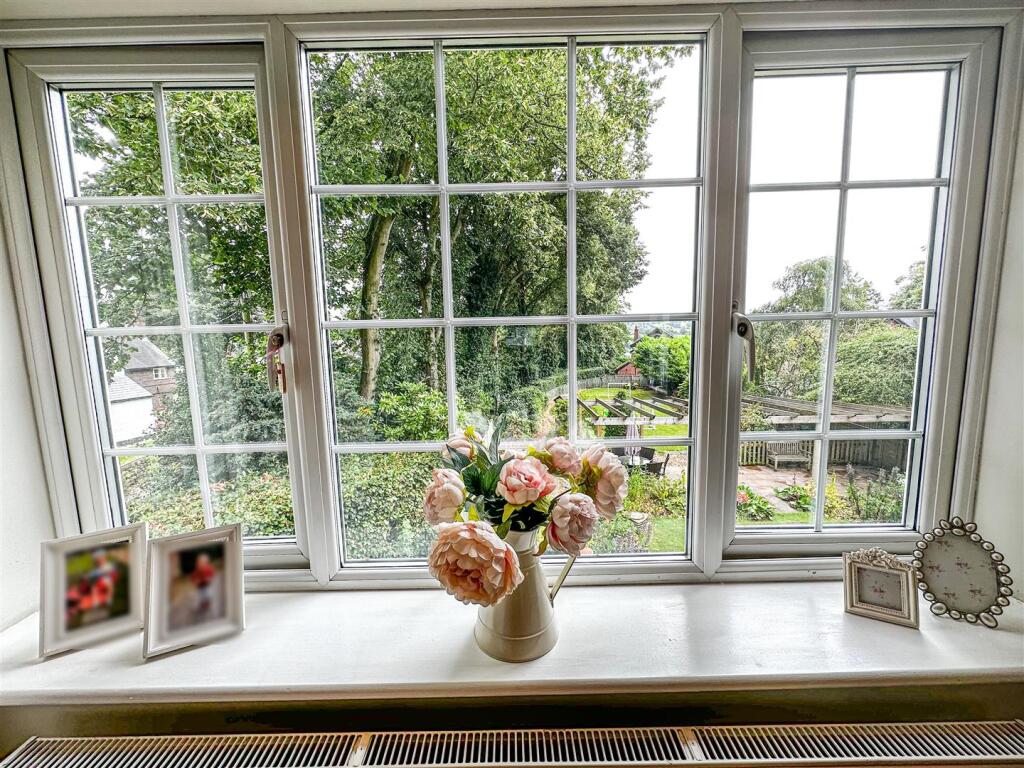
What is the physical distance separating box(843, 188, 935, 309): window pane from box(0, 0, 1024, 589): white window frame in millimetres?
→ 68

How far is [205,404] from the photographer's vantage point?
1.10 m

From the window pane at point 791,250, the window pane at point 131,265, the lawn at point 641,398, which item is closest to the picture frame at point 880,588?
the lawn at point 641,398

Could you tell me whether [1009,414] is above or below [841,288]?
below

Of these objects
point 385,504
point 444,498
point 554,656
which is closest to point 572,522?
point 444,498

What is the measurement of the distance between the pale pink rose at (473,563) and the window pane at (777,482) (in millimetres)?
721

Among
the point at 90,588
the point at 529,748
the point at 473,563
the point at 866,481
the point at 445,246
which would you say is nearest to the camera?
the point at 473,563

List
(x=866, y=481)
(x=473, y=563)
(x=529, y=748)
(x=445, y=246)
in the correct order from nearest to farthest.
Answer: (x=473, y=563) < (x=529, y=748) < (x=445, y=246) < (x=866, y=481)

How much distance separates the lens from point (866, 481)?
3.75 ft

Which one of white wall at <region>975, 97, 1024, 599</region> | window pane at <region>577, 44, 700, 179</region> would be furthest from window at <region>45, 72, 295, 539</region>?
white wall at <region>975, 97, 1024, 599</region>

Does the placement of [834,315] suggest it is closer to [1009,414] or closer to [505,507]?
[1009,414]

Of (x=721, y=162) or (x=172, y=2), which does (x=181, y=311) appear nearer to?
(x=172, y=2)

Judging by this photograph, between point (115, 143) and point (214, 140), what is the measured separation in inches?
9.2

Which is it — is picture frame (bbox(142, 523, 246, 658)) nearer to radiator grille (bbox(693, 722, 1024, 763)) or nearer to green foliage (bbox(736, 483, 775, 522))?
radiator grille (bbox(693, 722, 1024, 763))

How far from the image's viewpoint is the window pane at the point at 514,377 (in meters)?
1.08
